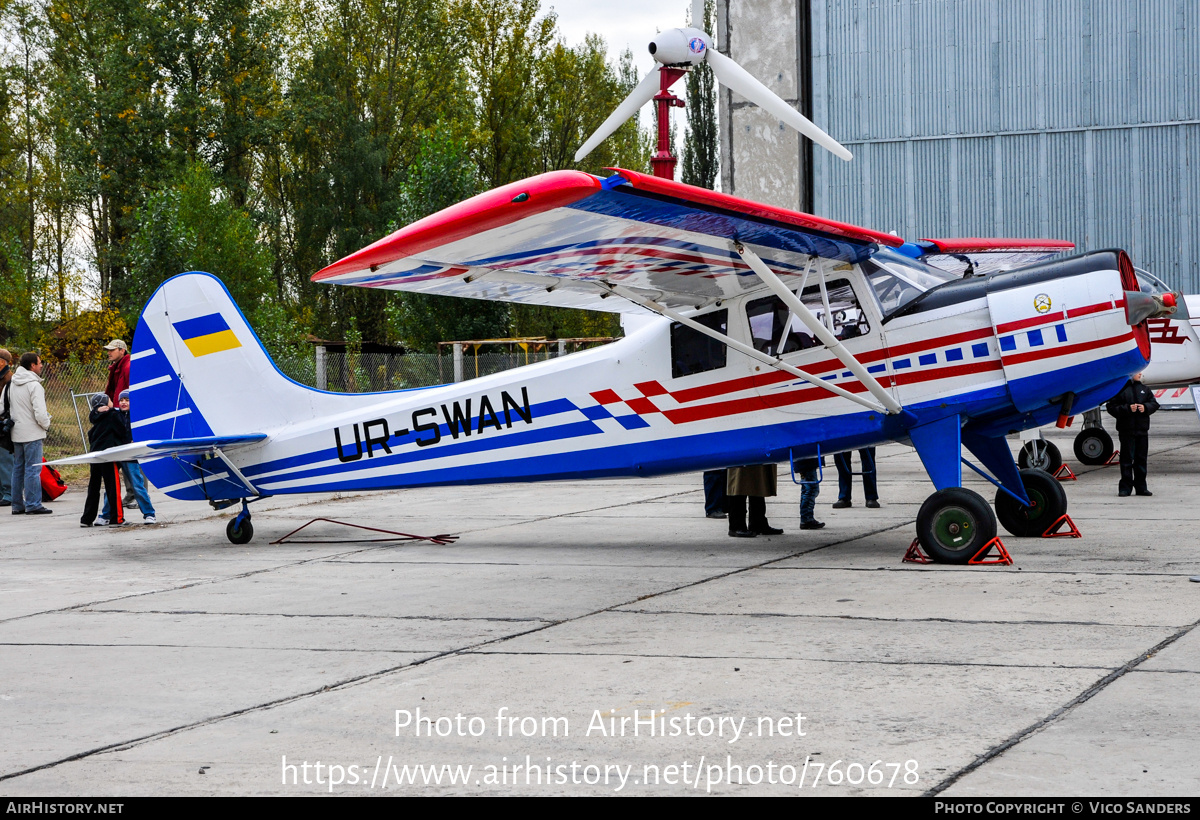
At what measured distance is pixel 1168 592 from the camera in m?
7.18

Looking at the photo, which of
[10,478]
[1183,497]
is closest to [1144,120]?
[1183,497]

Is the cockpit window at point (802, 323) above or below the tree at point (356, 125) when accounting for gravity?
below

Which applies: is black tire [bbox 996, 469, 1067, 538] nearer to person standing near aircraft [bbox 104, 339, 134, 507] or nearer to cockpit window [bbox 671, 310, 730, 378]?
cockpit window [bbox 671, 310, 730, 378]

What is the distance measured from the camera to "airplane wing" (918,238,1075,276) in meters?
11.6

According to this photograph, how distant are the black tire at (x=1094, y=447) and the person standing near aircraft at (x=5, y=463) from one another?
1523 centimetres

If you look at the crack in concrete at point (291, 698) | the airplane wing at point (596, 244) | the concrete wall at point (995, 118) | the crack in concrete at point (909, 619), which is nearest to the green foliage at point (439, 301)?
the concrete wall at point (995, 118)

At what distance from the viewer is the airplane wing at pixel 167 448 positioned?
10.2m

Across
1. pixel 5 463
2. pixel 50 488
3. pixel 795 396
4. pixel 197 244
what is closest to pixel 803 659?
pixel 795 396

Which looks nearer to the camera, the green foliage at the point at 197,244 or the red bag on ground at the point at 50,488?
the red bag on ground at the point at 50,488

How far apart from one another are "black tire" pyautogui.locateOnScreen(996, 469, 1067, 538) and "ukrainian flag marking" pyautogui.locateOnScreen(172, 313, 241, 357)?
7.46m

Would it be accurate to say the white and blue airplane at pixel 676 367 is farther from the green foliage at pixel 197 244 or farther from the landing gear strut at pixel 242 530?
the green foliage at pixel 197 244
